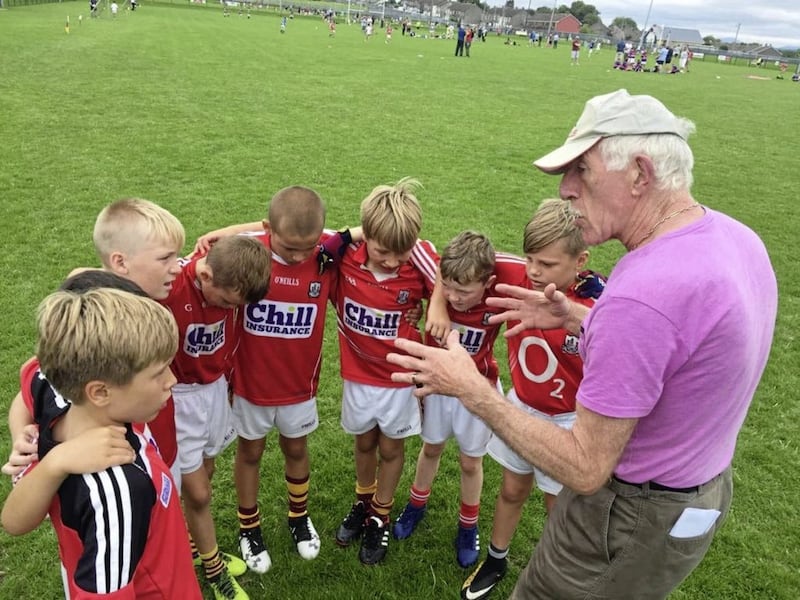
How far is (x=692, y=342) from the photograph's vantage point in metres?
1.72

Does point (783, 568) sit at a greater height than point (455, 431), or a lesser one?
lesser

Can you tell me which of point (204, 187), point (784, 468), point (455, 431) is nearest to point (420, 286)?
point (455, 431)

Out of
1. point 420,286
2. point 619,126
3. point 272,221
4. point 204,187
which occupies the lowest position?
point 204,187

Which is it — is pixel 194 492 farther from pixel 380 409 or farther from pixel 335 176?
pixel 335 176

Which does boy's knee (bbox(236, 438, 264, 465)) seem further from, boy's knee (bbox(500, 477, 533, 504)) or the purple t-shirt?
the purple t-shirt

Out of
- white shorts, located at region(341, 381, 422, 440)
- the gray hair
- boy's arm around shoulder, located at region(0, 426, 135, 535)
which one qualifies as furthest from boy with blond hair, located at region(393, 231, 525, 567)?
boy's arm around shoulder, located at region(0, 426, 135, 535)

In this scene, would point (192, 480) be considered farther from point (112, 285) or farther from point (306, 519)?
point (112, 285)

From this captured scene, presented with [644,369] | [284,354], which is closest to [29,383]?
[284,354]

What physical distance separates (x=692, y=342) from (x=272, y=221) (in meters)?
2.16

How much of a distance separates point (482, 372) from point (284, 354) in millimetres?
1189

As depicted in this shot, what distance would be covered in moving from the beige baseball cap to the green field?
272 cm

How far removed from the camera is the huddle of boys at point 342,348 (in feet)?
9.67

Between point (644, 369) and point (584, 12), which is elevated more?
point (584, 12)

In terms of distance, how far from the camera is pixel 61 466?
1690 millimetres
